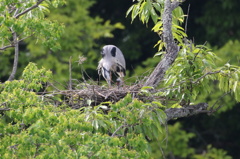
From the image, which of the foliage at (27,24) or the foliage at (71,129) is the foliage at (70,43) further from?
the foliage at (71,129)

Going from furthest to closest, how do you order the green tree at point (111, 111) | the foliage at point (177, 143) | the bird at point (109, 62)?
the foliage at point (177, 143), the bird at point (109, 62), the green tree at point (111, 111)

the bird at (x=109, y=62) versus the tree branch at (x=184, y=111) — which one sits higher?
the bird at (x=109, y=62)

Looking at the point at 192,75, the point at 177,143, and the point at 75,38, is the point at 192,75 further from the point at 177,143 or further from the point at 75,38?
the point at 177,143

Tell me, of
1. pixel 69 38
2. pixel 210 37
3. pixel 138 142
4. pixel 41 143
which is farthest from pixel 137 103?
pixel 210 37

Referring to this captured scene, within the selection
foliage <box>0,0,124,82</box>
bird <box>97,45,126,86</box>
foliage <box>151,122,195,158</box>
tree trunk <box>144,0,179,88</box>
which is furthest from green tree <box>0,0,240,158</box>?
foliage <box>151,122,195,158</box>

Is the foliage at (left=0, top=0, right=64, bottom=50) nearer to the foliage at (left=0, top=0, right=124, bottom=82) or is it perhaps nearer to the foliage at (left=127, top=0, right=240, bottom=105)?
the foliage at (left=127, top=0, right=240, bottom=105)

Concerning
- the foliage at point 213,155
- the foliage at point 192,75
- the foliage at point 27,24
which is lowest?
the foliage at point 213,155

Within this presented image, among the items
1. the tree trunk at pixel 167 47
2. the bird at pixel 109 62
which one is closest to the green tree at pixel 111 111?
the tree trunk at pixel 167 47

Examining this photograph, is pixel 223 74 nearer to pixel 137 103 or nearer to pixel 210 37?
pixel 137 103

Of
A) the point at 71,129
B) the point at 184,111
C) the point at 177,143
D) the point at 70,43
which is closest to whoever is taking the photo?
the point at 71,129

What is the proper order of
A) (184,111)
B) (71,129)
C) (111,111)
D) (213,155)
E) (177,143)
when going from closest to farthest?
1. (71,129)
2. (111,111)
3. (184,111)
4. (213,155)
5. (177,143)

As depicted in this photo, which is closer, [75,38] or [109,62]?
[109,62]

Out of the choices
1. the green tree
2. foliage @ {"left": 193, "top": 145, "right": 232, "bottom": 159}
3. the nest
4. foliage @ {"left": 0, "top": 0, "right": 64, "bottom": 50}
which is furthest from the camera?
foliage @ {"left": 193, "top": 145, "right": 232, "bottom": 159}

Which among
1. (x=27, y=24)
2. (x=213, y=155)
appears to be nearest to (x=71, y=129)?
(x=27, y=24)
